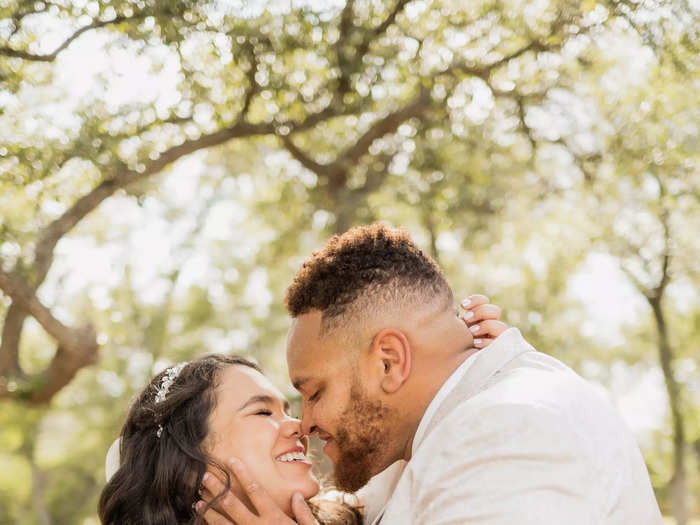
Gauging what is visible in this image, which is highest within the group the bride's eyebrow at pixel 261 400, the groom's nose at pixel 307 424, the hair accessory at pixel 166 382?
the hair accessory at pixel 166 382

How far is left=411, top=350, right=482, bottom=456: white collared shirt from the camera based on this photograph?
320 cm

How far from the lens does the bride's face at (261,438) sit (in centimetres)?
373

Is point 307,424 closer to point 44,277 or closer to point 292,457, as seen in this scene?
point 292,457

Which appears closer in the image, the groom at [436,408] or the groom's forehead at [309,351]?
the groom at [436,408]

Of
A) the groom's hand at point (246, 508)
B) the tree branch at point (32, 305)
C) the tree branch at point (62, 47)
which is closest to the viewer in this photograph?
the groom's hand at point (246, 508)

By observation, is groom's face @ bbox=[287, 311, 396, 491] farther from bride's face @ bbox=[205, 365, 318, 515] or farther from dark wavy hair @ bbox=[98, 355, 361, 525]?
dark wavy hair @ bbox=[98, 355, 361, 525]

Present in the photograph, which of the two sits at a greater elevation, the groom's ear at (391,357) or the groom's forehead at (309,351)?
the groom's forehead at (309,351)

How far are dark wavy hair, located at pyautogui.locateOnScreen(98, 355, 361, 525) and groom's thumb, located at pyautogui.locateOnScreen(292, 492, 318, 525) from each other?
32 centimetres

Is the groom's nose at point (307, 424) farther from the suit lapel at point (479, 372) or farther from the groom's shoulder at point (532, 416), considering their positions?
the groom's shoulder at point (532, 416)

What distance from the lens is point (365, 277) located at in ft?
11.4

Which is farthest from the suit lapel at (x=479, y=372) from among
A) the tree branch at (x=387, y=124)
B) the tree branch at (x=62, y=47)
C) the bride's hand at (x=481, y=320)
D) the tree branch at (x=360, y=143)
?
the tree branch at (x=387, y=124)

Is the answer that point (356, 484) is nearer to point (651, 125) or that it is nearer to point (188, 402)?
point (188, 402)

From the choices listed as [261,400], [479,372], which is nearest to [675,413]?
[261,400]

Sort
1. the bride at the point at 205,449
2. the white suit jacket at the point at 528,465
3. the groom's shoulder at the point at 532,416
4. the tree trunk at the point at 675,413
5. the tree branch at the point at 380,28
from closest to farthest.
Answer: the white suit jacket at the point at 528,465 → the groom's shoulder at the point at 532,416 → the bride at the point at 205,449 → the tree branch at the point at 380,28 → the tree trunk at the point at 675,413
